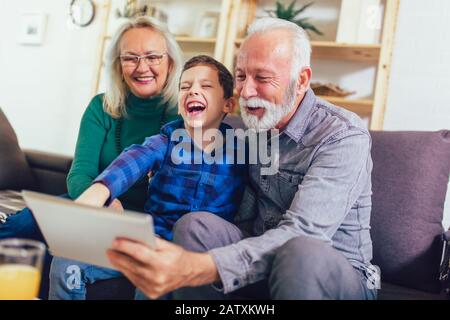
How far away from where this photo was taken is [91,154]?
1620mm

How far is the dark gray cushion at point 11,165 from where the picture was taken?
2.05 metres

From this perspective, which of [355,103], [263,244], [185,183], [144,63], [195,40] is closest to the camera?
[263,244]

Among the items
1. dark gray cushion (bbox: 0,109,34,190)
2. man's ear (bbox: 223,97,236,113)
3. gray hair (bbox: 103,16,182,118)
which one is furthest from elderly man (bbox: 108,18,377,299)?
dark gray cushion (bbox: 0,109,34,190)

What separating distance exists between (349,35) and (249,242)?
165cm

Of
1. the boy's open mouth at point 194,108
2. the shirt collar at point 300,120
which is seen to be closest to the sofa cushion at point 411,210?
the shirt collar at point 300,120

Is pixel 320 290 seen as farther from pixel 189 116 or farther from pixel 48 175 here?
pixel 48 175

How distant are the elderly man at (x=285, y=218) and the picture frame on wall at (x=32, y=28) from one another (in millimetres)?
2411

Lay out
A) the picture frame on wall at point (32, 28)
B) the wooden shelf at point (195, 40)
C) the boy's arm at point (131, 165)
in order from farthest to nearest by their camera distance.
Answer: the picture frame on wall at point (32, 28) → the wooden shelf at point (195, 40) → the boy's arm at point (131, 165)

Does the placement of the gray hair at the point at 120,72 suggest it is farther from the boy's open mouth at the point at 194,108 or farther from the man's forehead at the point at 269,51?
the man's forehead at the point at 269,51

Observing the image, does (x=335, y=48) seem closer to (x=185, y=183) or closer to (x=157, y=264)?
(x=185, y=183)

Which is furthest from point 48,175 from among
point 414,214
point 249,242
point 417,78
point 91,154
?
point 417,78

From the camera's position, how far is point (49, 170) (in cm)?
212

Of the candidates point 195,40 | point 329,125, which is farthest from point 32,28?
point 329,125

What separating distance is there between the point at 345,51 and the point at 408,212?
1.22 metres
